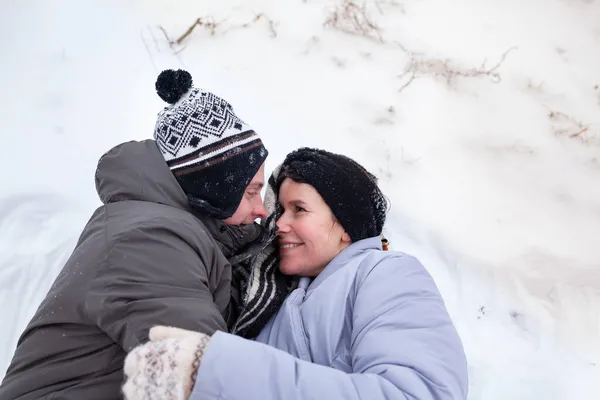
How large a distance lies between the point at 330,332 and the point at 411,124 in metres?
2.12

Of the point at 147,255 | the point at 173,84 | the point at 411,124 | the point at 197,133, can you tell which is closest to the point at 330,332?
the point at 147,255

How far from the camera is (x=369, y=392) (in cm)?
139

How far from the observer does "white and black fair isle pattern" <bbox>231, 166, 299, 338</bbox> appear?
2004 mm

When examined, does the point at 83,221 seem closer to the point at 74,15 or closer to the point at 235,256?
the point at 235,256

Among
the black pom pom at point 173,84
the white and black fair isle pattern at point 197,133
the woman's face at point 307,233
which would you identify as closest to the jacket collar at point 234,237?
the woman's face at point 307,233

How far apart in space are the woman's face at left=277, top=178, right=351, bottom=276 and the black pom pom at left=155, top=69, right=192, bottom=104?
602 mm

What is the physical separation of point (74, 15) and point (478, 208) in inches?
Answer: 121

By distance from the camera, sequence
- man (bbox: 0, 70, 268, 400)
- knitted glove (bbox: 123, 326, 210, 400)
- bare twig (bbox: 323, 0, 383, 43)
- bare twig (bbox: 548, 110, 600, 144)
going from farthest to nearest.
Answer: bare twig (bbox: 323, 0, 383, 43) < bare twig (bbox: 548, 110, 600, 144) < man (bbox: 0, 70, 268, 400) < knitted glove (bbox: 123, 326, 210, 400)

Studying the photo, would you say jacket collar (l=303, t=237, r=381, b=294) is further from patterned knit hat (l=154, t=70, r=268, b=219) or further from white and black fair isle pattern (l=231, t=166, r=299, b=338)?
patterned knit hat (l=154, t=70, r=268, b=219)

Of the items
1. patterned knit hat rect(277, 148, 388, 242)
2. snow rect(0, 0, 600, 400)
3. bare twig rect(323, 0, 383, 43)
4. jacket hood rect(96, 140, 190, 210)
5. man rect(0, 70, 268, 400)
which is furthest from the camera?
bare twig rect(323, 0, 383, 43)

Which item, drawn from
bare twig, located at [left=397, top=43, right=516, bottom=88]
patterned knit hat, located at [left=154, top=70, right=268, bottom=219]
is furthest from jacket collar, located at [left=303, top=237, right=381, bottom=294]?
bare twig, located at [left=397, top=43, right=516, bottom=88]

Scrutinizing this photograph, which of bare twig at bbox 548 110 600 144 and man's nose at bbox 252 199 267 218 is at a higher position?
bare twig at bbox 548 110 600 144

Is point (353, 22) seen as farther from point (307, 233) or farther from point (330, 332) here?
point (330, 332)

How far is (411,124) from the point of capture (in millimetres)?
3564
